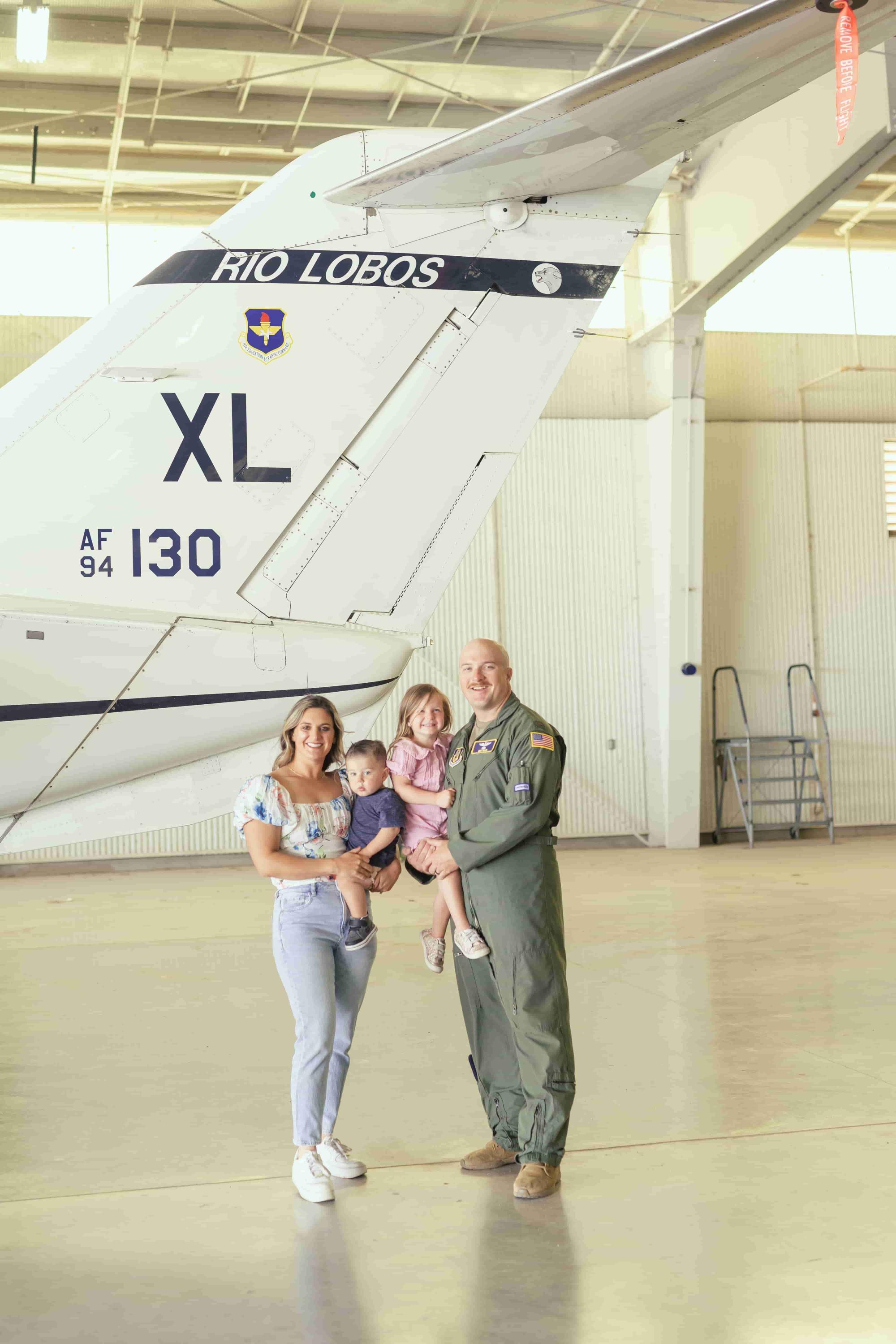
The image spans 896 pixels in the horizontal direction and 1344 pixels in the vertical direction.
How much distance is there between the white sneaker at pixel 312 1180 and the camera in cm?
394

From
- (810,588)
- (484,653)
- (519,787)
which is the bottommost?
(519,787)

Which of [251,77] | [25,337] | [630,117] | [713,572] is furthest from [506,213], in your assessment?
[713,572]

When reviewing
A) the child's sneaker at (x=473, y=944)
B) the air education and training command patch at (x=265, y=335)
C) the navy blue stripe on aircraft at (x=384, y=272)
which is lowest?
the child's sneaker at (x=473, y=944)

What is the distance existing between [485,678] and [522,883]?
693 mm

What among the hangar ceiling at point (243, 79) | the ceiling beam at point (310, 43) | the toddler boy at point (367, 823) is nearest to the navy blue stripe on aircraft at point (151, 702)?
the toddler boy at point (367, 823)

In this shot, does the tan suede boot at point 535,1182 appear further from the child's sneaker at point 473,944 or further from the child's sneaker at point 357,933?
the child's sneaker at point 357,933

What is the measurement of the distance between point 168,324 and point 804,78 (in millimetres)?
2008

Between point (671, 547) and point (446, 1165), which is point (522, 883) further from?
point (671, 547)

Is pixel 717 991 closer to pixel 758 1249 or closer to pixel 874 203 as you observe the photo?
pixel 758 1249

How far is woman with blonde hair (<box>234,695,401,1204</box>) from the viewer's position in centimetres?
391

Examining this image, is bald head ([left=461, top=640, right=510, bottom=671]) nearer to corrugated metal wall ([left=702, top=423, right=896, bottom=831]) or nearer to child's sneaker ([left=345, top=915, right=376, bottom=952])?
child's sneaker ([left=345, top=915, right=376, bottom=952])

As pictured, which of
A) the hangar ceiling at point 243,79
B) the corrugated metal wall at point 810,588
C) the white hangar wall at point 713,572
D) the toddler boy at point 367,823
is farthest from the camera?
the corrugated metal wall at point 810,588

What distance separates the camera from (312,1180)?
396 centimetres

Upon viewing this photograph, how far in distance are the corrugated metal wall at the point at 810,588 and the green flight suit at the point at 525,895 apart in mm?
12914
